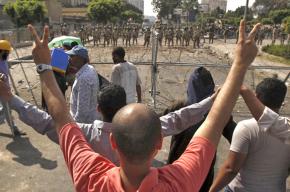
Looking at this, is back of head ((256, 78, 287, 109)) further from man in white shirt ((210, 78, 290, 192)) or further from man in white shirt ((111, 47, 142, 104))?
man in white shirt ((111, 47, 142, 104))

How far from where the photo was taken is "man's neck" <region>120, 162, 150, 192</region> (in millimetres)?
1367

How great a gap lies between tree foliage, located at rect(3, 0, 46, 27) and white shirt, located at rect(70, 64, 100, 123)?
121 feet

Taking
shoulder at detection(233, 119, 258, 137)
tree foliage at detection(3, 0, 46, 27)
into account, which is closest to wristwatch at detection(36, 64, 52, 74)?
shoulder at detection(233, 119, 258, 137)

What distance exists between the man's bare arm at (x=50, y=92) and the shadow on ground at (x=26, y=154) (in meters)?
3.64

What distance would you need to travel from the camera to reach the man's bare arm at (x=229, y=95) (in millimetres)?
1545

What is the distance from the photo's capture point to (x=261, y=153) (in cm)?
250

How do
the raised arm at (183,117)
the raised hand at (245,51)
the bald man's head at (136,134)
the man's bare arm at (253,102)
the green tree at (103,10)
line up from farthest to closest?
1. the green tree at (103,10)
2. the raised arm at (183,117)
3. the man's bare arm at (253,102)
4. the raised hand at (245,51)
5. the bald man's head at (136,134)

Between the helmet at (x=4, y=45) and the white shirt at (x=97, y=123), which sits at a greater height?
the helmet at (x=4, y=45)

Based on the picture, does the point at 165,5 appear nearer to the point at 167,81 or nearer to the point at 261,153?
the point at 167,81

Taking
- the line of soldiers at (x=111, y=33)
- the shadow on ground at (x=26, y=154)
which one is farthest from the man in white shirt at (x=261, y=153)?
the line of soldiers at (x=111, y=33)

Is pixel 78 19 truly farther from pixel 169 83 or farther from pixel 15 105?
pixel 15 105

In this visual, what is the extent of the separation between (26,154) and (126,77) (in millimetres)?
1880

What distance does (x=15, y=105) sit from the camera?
2.29 metres

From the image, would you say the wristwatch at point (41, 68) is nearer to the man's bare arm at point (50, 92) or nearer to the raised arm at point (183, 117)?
the man's bare arm at point (50, 92)
